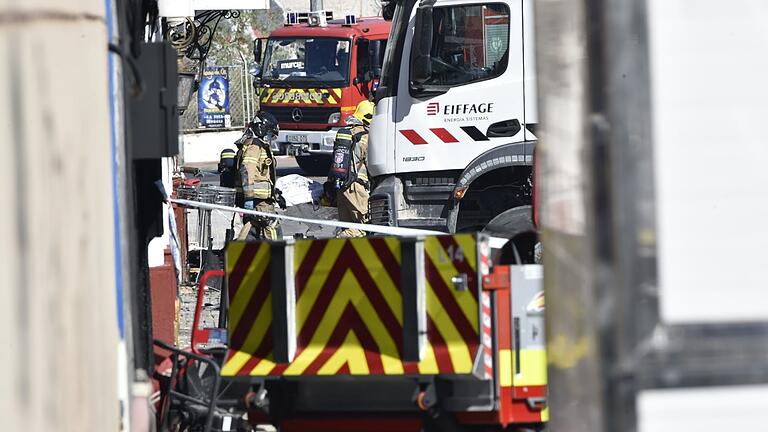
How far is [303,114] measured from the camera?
25078mm

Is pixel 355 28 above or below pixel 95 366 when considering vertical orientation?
above

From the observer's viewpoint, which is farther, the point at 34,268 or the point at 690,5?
the point at 34,268

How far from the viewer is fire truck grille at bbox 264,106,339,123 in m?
24.9

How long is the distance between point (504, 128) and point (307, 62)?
14.6 meters

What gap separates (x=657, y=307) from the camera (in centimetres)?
189

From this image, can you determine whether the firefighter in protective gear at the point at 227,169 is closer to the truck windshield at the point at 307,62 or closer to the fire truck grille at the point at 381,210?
the fire truck grille at the point at 381,210

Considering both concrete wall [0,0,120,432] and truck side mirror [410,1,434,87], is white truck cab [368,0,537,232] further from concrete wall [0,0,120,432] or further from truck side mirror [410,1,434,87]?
concrete wall [0,0,120,432]

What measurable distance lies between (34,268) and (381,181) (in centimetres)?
953

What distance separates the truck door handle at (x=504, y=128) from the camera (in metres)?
10.9

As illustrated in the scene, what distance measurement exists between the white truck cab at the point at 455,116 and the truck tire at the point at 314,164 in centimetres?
1411

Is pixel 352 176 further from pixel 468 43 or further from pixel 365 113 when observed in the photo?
pixel 468 43

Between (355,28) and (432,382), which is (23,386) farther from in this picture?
(355,28)

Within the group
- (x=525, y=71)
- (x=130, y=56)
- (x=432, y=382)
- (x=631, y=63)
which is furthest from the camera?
(x=525, y=71)

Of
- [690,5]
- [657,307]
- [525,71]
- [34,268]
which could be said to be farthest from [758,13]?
[525,71]
